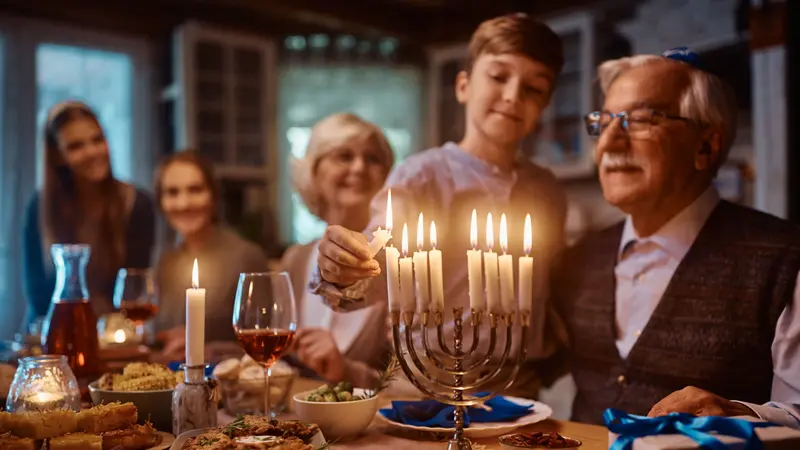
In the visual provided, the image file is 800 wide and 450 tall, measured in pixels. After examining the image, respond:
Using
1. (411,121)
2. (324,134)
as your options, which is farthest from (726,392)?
(411,121)

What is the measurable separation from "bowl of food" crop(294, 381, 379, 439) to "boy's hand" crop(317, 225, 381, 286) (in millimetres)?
210

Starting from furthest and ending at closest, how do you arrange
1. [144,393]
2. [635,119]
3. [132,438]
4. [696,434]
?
[635,119] → [144,393] → [132,438] → [696,434]

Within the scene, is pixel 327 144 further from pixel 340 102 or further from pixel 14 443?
pixel 340 102

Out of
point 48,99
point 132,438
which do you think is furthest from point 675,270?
point 48,99

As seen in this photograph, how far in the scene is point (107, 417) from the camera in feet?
3.68

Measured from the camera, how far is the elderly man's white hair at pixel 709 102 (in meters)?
1.63

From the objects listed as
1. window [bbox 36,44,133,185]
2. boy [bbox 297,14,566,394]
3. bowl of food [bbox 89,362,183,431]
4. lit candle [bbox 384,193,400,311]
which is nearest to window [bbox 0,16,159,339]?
window [bbox 36,44,133,185]

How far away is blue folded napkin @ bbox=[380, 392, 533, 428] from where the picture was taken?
1.26 m

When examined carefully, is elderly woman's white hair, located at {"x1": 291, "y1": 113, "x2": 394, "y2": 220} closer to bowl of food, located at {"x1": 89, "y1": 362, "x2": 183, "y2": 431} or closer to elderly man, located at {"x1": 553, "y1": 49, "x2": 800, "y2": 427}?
elderly man, located at {"x1": 553, "y1": 49, "x2": 800, "y2": 427}

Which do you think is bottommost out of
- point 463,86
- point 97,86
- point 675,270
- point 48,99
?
point 675,270

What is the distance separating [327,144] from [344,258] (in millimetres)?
1330

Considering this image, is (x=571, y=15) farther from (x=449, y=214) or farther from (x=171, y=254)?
(x=449, y=214)

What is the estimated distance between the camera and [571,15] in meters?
4.96

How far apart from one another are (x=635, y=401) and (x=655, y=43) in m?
3.39
